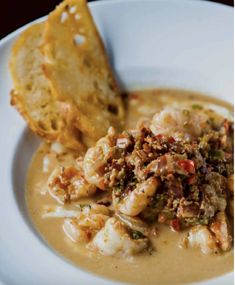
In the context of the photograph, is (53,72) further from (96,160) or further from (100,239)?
(100,239)

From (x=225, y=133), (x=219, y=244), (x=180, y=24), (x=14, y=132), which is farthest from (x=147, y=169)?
(x=180, y=24)

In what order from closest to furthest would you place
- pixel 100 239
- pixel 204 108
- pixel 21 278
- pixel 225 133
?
pixel 21 278 → pixel 100 239 → pixel 225 133 → pixel 204 108

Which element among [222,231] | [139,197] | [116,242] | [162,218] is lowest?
[222,231]

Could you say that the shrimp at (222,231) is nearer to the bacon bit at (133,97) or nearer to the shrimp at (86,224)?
the shrimp at (86,224)

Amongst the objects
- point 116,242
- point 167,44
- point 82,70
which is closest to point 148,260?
point 116,242

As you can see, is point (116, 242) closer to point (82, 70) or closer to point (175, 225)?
point (175, 225)

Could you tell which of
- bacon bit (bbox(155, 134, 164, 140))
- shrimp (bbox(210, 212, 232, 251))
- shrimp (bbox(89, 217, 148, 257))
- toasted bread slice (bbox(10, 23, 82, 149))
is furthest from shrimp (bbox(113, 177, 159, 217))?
toasted bread slice (bbox(10, 23, 82, 149))
